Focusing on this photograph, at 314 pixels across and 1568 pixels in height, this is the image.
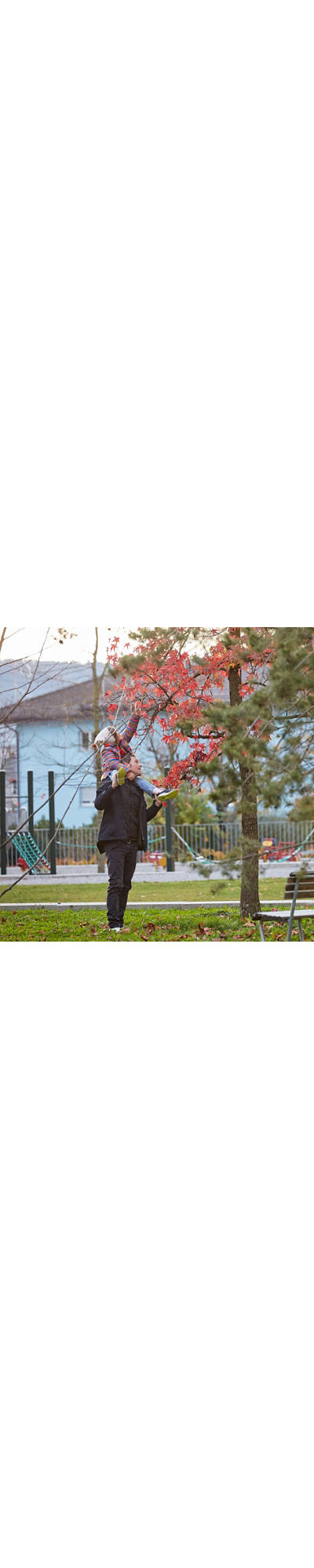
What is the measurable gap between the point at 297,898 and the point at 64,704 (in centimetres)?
173

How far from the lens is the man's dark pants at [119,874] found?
772cm

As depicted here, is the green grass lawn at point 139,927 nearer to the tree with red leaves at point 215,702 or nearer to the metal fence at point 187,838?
the tree with red leaves at point 215,702

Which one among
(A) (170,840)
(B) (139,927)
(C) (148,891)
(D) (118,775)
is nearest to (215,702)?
(D) (118,775)

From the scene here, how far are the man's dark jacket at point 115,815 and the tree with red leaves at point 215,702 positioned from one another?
243mm

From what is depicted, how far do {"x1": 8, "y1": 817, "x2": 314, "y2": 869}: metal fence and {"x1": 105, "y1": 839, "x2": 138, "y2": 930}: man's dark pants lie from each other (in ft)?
0.24

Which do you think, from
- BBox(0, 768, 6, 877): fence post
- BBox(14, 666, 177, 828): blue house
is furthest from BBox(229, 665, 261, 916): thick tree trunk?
BBox(0, 768, 6, 877): fence post

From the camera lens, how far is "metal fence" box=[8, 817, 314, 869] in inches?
291

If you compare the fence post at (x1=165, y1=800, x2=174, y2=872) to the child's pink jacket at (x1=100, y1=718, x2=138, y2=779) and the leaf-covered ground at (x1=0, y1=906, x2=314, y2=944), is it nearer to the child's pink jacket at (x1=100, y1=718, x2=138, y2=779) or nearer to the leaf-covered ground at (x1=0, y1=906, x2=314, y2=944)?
the leaf-covered ground at (x1=0, y1=906, x2=314, y2=944)

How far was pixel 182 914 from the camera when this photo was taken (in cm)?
757

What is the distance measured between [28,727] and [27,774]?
10.8 inches

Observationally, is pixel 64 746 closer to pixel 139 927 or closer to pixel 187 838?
pixel 187 838

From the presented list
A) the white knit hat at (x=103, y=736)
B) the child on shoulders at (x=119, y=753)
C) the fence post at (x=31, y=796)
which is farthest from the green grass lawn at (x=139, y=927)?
the white knit hat at (x=103, y=736)
